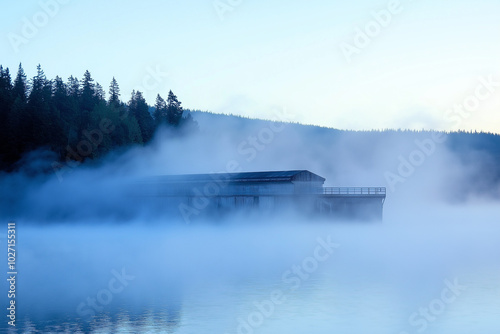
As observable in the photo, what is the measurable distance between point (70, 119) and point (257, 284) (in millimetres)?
93439

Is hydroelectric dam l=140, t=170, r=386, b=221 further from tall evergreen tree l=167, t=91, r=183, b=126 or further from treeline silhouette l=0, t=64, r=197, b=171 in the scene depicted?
tall evergreen tree l=167, t=91, r=183, b=126

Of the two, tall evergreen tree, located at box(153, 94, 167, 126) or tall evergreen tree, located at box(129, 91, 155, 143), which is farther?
tall evergreen tree, located at box(153, 94, 167, 126)

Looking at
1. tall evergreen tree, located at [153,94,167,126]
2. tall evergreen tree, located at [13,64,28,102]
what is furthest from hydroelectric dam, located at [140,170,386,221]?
tall evergreen tree, located at [153,94,167,126]

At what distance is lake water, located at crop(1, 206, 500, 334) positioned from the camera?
34562 millimetres

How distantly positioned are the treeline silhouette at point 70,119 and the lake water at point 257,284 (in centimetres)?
3296

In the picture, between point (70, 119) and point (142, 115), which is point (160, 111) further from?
point (70, 119)

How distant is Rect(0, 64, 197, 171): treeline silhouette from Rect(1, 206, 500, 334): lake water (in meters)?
33.0

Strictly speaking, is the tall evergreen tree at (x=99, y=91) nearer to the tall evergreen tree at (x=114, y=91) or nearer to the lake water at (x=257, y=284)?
the tall evergreen tree at (x=114, y=91)

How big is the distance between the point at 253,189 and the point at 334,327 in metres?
59.2

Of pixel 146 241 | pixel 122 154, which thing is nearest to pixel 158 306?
pixel 146 241

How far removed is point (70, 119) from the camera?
5153 inches

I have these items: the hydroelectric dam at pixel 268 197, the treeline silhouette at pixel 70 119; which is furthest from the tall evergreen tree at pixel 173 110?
the hydroelectric dam at pixel 268 197

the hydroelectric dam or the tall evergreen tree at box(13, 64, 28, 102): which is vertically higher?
the tall evergreen tree at box(13, 64, 28, 102)

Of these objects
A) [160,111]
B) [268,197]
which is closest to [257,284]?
[268,197]
